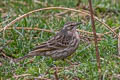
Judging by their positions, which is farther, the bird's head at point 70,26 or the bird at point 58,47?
the bird's head at point 70,26

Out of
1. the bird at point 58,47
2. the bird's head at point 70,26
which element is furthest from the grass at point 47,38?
the bird's head at point 70,26

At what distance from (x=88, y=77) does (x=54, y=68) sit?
100cm

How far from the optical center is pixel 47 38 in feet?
36.7

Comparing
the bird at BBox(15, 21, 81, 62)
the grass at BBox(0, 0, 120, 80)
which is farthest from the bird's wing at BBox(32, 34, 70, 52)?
the grass at BBox(0, 0, 120, 80)

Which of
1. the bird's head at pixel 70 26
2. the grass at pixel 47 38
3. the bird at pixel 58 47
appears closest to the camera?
the grass at pixel 47 38

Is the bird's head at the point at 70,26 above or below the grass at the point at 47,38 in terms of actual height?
above

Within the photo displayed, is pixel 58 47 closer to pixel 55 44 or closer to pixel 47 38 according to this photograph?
pixel 55 44

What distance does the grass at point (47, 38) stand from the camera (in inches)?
343

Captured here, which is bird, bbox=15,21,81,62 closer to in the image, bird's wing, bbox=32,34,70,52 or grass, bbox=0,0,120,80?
bird's wing, bbox=32,34,70,52

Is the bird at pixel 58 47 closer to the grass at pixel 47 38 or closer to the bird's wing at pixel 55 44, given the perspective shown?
the bird's wing at pixel 55 44

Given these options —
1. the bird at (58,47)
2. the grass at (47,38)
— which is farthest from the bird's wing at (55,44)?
the grass at (47,38)

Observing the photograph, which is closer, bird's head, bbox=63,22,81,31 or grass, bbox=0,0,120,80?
grass, bbox=0,0,120,80

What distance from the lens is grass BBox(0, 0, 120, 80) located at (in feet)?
28.6

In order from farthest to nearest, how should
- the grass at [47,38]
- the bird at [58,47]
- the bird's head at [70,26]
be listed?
1. the bird's head at [70,26]
2. the bird at [58,47]
3. the grass at [47,38]
